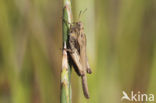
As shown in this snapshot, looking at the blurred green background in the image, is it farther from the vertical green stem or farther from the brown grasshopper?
the vertical green stem

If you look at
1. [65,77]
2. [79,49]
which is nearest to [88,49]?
[79,49]

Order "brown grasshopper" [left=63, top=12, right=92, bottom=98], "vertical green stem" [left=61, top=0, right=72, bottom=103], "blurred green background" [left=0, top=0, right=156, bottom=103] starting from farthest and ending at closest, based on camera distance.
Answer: "blurred green background" [left=0, top=0, right=156, bottom=103], "brown grasshopper" [left=63, top=12, right=92, bottom=98], "vertical green stem" [left=61, top=0, right=72, bottom=103]

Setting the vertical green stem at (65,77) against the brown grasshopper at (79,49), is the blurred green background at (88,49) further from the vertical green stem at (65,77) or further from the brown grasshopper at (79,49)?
the vertical green stem at (65,77)

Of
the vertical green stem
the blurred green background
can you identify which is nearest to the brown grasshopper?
the blurred green background

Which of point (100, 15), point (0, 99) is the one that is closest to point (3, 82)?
point (0, 99)

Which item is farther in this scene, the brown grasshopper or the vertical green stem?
the brown grasshopper

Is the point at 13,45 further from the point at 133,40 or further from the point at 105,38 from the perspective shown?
the point at 133,40

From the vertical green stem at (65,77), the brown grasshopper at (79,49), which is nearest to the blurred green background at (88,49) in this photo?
the brown grasshopper at (79,49)

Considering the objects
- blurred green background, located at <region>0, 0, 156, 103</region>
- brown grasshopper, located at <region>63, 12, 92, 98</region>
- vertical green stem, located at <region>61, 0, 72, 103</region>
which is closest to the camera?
vertical green stem, located at <region>61, 0, 72, 103</region>
